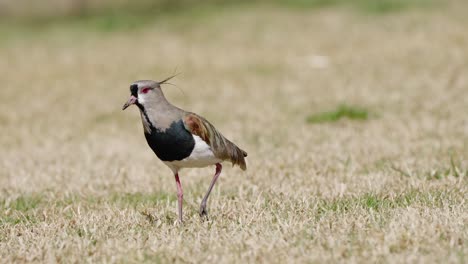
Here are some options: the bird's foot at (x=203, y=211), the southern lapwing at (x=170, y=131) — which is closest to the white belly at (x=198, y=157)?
the southern lapwing at (x=170, y=131)

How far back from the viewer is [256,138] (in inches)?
390

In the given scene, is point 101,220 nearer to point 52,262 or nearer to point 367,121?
point 52,262

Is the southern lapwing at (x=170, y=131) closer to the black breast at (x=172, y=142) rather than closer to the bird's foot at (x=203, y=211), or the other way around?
the black breast at (x=172, y=142)

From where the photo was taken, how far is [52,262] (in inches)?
170

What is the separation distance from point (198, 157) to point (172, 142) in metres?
0.22

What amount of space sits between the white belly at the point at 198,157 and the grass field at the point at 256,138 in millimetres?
382

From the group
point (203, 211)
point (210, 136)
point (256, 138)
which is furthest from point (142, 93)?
point (256, 138)

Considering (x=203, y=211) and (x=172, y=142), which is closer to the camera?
(x=172, y=142)

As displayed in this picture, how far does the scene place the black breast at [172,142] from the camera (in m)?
5.05

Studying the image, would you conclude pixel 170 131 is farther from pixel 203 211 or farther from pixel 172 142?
pixel 203 211

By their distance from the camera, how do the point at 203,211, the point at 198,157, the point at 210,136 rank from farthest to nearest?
the point at 203,211 → the point at 210,136 → the point at 198,157

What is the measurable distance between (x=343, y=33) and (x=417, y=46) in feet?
9.17

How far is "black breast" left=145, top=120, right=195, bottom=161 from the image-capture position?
505cm

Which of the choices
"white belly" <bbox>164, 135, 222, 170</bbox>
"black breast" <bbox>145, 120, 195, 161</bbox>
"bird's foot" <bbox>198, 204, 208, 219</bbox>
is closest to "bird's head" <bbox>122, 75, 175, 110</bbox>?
"black breast" <bbox>145, 120, 195, 161</bbox>
